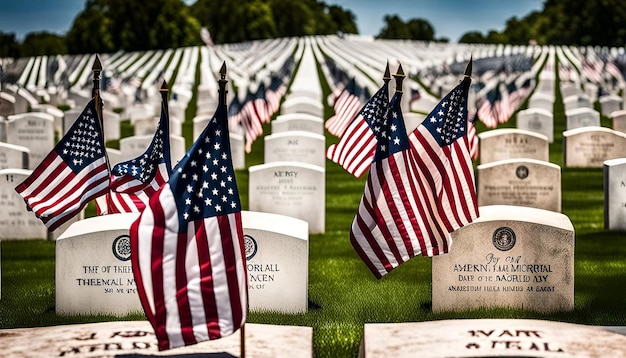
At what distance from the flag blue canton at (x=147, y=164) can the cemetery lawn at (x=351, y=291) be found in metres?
1.30

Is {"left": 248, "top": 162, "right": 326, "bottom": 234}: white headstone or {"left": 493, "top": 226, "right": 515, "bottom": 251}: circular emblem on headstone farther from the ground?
{"left": 248, "top": 162, "right": 326, "bottom": 234}: white headstone

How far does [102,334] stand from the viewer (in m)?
8.31

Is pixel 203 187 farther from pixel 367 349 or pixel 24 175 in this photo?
pixel 24 175

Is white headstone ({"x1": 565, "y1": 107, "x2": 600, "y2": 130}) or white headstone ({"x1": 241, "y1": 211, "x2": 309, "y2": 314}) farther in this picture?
white headstone ({"x1": 565, "y1": 107, "x2": 600, "y2": 130})

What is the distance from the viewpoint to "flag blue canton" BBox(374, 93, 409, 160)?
935 centimetres

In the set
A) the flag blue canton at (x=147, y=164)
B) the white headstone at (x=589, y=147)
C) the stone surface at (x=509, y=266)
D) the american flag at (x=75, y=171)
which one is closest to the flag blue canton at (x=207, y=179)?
the flag blue canton at (x=147, y=164)

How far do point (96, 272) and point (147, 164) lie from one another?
1080 millimetres

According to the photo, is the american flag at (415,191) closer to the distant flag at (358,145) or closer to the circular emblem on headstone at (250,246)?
the circular emblem on headstone at (250,246)

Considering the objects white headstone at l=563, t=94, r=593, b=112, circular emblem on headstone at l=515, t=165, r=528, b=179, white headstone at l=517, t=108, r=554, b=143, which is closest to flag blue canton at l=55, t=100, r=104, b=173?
circular emblem on headstone at l=515, t=165, r=528, b=179

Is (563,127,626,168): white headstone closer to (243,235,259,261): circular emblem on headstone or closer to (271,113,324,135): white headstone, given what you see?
(271,113,324,135): white headstone

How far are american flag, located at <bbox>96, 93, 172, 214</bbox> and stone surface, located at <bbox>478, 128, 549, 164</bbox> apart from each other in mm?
9411

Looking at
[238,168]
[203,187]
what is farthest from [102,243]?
[238,168]

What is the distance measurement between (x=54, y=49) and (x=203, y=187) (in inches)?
3860

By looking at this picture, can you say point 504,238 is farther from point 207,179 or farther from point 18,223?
point 18,223
